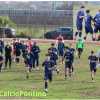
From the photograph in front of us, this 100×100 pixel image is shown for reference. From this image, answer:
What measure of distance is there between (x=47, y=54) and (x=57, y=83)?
6.22ft

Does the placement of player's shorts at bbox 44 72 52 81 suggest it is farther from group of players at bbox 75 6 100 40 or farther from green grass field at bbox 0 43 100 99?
group of players at bbox 75 6 100 40

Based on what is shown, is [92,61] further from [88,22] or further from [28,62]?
[28,62]

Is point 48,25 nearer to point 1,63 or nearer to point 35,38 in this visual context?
point 35,38

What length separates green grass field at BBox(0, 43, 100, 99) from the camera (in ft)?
93.2

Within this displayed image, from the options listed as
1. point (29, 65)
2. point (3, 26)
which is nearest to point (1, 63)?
point (29, 65)

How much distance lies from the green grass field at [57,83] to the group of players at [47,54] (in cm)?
40

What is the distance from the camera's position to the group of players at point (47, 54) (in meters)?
30.1

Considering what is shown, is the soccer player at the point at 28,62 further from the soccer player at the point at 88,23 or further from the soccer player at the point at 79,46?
the soccer player at the point at 79,46

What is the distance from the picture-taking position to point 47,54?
95.5 ft

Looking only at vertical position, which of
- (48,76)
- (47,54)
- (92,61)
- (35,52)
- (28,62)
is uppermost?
(47,54)

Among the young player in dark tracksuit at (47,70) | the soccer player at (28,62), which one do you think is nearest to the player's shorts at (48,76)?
the young player in dark tracksuit at (47,70)

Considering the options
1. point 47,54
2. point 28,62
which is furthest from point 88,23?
point 47,54

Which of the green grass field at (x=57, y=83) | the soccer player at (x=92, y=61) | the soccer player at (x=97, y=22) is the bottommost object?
the green grass field at (x=57, y=83)

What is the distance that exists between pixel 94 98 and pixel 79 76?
14.7ft
